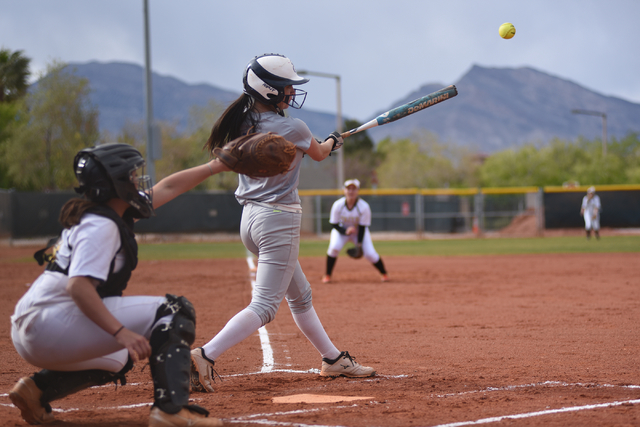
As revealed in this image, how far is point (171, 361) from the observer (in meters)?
2.81

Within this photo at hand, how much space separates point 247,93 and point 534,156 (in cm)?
5718

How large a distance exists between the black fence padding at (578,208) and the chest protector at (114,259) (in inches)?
1180

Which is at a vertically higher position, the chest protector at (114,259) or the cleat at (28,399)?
the chest protector at (114,259)

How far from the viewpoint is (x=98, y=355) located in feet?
9.36

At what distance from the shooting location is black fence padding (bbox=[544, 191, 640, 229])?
1184 inches

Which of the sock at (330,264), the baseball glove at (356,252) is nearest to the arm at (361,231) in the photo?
the baseball glove at (356,252)

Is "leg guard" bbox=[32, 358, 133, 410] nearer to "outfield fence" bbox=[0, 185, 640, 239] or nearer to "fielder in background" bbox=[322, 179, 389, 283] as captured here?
"fielder in background" bbox=[322, 179, 389, 283]

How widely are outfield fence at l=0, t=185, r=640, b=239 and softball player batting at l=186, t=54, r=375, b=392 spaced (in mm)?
24151

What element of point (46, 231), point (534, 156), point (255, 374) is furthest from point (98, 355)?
point (534, 156)

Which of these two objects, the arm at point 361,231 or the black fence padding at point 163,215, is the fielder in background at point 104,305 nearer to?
the arm at point 361,231

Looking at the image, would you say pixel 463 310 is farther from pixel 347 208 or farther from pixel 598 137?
pixel 598 137

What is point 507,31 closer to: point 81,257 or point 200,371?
point 200,371

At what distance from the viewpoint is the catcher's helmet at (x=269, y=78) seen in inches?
146

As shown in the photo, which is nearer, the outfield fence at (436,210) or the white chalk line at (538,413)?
the white chalk line at (538,413)
